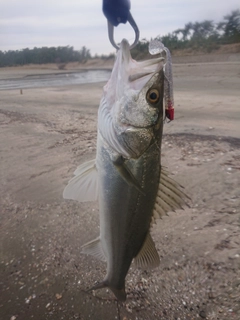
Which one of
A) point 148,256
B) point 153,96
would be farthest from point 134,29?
point 148,256

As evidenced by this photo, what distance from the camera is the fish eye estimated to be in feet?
6.02

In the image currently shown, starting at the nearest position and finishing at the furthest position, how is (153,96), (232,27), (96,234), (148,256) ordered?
1. (153,96)
2. (148,256)
3. (96,234)
4. (232,27)

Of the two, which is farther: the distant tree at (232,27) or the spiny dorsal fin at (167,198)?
the distant tree at (232,27)

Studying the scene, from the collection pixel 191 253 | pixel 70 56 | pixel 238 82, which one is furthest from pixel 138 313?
pixel 70 56

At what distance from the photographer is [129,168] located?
75.5 inches

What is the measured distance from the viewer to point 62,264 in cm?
366

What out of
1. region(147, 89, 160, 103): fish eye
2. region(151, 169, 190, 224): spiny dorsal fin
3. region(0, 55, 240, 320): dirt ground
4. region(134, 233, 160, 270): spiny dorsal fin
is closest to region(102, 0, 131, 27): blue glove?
region(147, 89, 160, 103): fish eye

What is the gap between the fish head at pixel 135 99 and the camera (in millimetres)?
1824

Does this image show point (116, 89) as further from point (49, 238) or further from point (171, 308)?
point (49, 238)

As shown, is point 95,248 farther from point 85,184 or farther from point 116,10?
point 116,10

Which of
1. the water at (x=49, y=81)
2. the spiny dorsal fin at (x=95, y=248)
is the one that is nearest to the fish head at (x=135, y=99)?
the spiny dorsal fin at (x=95, y=248)

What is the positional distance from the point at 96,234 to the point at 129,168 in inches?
93.9

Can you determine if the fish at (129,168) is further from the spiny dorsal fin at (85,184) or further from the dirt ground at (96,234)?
the dirt ground at (96,234)

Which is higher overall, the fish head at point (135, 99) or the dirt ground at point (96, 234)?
the fish head at point (135, 99)
